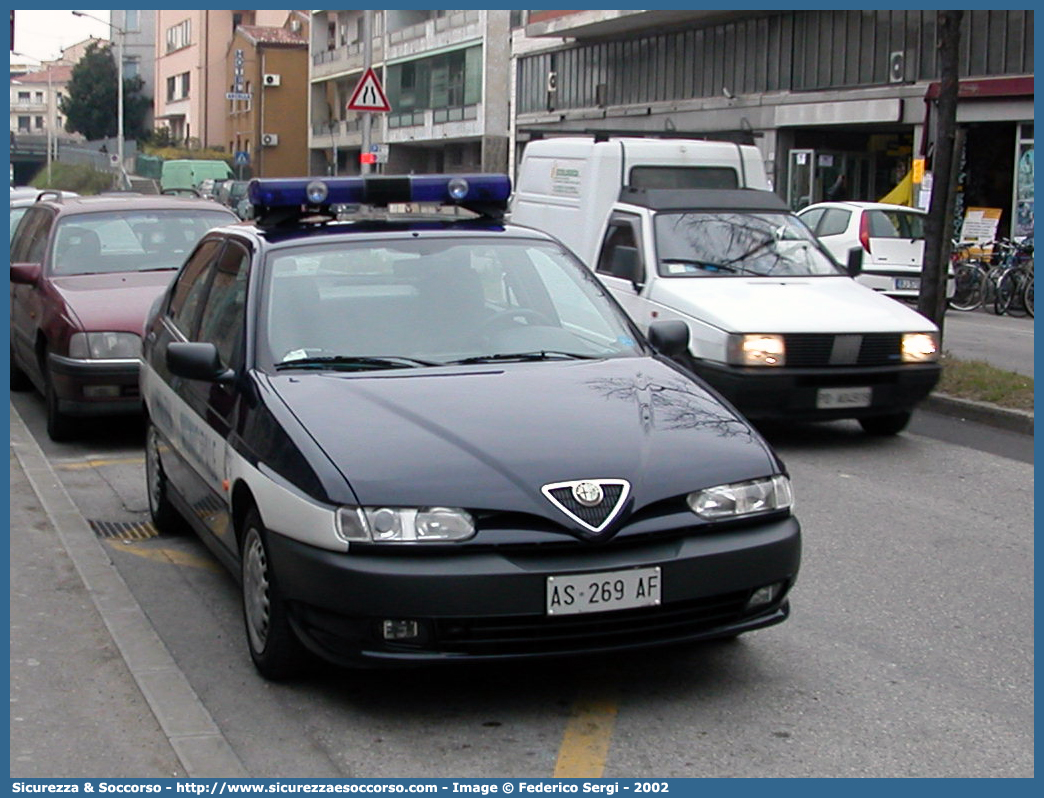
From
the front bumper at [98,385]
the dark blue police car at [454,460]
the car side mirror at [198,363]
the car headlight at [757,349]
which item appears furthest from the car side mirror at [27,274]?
the car side mirror at [198,363]

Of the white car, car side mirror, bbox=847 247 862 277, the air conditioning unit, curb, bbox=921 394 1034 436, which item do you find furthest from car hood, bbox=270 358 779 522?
the air conditioning unit

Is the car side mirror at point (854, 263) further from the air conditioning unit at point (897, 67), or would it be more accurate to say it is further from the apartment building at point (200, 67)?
the apartment building at point (200, 67)

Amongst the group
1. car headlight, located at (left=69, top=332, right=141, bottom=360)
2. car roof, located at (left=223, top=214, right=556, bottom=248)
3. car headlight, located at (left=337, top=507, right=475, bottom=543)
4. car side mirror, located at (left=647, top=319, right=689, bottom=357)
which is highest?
car roof, located at (left=223, top=214, right=556, bottom=248)

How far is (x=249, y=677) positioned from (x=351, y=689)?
0.43 meters

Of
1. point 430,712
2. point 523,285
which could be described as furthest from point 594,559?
point 523,285

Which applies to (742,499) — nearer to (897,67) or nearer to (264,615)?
(264,615)

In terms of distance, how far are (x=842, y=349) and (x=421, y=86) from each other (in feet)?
183

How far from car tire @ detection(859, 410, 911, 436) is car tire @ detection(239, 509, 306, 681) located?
242 inches

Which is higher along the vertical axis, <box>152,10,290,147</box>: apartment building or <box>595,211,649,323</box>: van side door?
<box>152,10,290,147</box>: apartment building

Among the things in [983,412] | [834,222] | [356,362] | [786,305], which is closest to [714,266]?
[786,305]

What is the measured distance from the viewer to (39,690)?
5062 millimetres

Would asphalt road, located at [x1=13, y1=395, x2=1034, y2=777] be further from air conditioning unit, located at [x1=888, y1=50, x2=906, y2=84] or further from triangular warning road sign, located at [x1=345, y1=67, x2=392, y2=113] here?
air conditioning unit, located at [x1=888, y1=50, x2=906, y2=84]

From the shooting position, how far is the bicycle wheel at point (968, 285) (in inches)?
916

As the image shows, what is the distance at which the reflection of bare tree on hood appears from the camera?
5.20m
